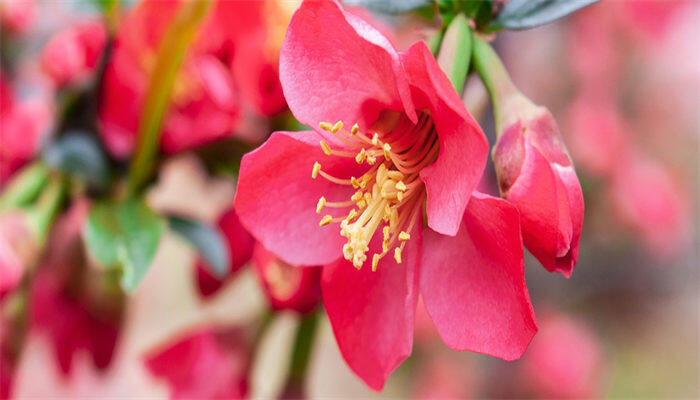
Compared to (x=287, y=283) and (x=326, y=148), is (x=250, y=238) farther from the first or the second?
(x=326, y=148)

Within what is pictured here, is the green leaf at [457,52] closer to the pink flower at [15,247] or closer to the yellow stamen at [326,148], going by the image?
the yellow stamen at [326,148]

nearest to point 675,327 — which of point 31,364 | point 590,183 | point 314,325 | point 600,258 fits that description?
point 600,258

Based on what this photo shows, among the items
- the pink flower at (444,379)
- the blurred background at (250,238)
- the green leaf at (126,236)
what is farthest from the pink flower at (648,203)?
the green leaf at (126,236)

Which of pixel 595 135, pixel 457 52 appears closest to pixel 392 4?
pixel 457 52

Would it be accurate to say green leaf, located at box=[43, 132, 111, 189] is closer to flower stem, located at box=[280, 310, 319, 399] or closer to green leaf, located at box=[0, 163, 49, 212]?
green leaf, located at box=[0, 163, 49, 212]

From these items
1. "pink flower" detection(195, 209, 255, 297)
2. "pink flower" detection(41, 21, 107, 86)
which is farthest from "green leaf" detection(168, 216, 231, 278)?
"pink flower" detection(41, 21, 107, 86)

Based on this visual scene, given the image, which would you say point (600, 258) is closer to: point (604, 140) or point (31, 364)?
point (604, 140)

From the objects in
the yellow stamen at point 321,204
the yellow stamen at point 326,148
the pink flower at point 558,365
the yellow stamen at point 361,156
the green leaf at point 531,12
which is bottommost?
the pink flower at point 558,365
